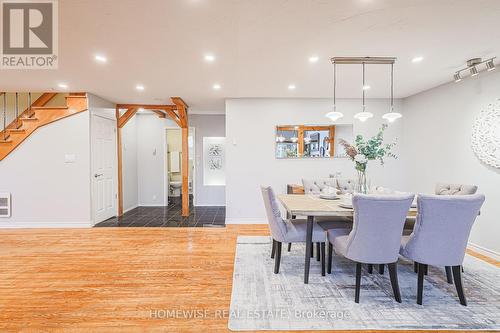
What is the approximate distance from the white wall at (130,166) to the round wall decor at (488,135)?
21.6ft

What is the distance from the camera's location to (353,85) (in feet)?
13.8

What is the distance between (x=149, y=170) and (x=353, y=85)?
528 cm

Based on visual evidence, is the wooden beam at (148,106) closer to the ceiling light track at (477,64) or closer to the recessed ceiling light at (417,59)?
the recessed ceiling light at (417,59)

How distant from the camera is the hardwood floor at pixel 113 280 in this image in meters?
1.99

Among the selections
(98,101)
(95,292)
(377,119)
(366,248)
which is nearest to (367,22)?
(366,248)

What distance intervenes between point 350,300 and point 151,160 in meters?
5.88

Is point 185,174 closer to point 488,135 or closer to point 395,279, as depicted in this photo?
point 395,279

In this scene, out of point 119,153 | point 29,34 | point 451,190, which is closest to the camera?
point 29,34

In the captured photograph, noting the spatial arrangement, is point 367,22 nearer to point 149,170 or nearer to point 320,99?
point 320,99

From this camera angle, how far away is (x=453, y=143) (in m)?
3.92

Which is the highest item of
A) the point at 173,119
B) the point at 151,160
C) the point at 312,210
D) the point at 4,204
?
the point at 173,119

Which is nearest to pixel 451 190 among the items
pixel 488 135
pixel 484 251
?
pixel 488 135

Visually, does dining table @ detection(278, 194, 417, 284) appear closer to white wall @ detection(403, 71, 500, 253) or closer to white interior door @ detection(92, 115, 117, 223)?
white wall @ detection(403, 71, 500, 253)

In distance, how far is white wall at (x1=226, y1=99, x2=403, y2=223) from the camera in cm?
503
